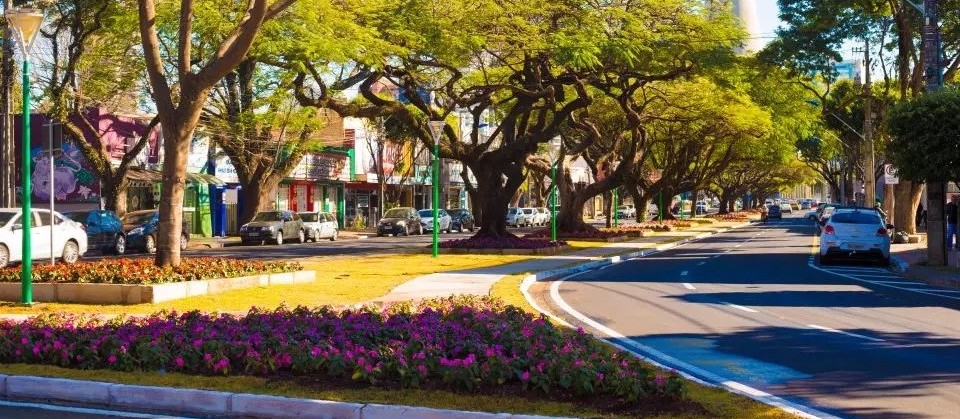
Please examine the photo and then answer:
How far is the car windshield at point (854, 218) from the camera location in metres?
28.6

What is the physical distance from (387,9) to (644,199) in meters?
39.1

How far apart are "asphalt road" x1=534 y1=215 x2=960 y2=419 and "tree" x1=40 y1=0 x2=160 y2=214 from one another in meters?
17.1

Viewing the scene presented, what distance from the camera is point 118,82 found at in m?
35.5

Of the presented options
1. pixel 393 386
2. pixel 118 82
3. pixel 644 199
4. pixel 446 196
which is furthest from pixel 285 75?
pixel 446 196

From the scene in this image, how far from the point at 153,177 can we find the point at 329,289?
2826cm

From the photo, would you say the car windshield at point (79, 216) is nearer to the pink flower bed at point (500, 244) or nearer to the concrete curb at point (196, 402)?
the pink flower bed at point (500, 244)

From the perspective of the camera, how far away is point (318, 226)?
4756cm

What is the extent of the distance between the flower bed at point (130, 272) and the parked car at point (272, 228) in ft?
76.5

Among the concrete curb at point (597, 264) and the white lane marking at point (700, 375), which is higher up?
the concrete curb at point (597, 264)

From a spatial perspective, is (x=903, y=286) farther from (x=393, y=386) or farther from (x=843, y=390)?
(x=393, y=386)

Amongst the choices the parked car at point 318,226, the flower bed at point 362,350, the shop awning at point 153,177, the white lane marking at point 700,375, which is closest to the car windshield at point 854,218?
the white lane marking at point 700,375

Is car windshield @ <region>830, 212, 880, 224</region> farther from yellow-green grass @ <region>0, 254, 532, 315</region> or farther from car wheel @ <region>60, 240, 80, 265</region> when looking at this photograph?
car wheel @ <region>60, 240, 80, 265</region>

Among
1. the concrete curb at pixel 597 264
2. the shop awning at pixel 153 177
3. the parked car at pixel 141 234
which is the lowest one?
the concrete curb at pixel 597 264

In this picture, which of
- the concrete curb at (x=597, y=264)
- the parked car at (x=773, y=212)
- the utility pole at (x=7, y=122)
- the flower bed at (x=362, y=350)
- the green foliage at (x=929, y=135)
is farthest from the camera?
the parked car at (x=773, y=212)
